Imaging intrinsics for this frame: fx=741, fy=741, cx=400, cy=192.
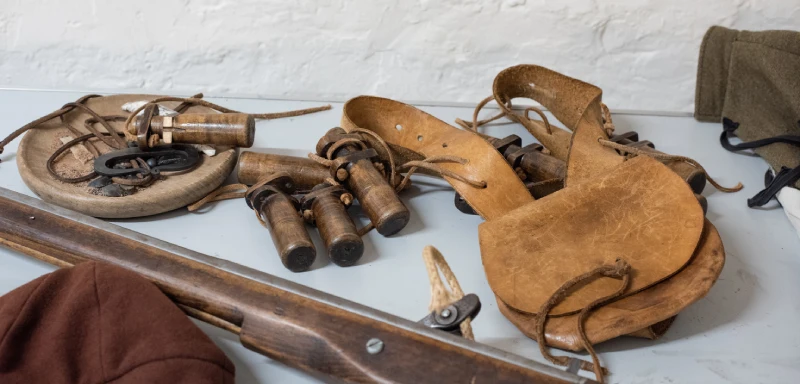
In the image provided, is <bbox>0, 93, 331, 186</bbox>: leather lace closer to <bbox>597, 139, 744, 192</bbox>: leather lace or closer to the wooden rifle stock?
the wooden rifle stock

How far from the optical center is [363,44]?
6.98ft

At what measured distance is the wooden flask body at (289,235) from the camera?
52.3 inches

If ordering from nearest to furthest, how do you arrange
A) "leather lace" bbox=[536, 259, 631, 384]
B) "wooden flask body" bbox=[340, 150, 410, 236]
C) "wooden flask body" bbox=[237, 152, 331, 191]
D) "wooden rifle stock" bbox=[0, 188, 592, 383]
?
"wooden rifle stock" bbox=[0, 188, 592, 383], "leather lace" bbox=[536, 259, 631, 384], "wooden flask body" bbox=[340, 150, 410, 236], "wooden flask body" bbox=[237, 152, 331, 191]

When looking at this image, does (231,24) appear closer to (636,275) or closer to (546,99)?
(546,99)

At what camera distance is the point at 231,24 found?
83.3 inches

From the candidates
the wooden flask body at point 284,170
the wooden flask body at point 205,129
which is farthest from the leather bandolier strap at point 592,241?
the wooden flask body at point 205,129

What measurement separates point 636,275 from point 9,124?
1.52 meters

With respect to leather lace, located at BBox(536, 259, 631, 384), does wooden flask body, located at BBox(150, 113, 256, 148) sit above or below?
above

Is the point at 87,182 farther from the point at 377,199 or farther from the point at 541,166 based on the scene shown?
the point at 541,166

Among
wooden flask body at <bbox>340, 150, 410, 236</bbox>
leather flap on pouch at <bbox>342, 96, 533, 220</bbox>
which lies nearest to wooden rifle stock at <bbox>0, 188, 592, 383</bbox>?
wooden flask body at <bbox>340, 150, 410, 236</bbox>

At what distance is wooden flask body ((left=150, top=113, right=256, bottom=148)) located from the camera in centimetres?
155

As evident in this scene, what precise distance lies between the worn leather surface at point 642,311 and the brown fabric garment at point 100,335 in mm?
505

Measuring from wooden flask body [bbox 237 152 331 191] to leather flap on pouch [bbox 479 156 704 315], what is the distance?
394 mm

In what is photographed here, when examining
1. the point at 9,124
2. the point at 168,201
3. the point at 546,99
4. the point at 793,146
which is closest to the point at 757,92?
the point at 793,146
